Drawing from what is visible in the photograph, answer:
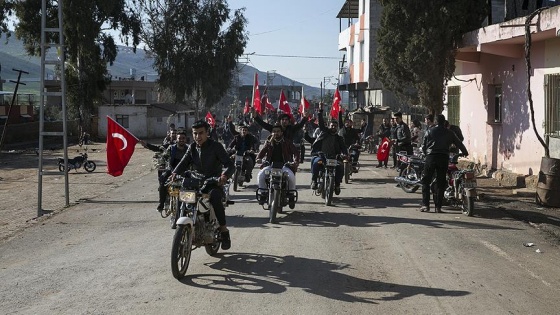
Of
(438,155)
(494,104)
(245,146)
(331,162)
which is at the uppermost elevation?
(494,104)

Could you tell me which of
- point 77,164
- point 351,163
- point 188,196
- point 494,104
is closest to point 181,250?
point 188,196

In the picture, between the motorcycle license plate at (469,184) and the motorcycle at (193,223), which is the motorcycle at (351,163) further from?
the motorcycle at (193,223)

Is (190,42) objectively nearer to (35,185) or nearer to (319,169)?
(35,185)

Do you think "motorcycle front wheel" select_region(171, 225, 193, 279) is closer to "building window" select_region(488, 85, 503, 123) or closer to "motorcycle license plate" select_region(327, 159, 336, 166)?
"motorcycle license plate" select_region(327, 159, 336, 166)

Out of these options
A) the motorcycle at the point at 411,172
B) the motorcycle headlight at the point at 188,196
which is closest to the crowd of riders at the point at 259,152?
the motorcycle headlight at the point at 188,196

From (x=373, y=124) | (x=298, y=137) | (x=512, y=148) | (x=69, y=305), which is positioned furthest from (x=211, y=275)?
(x=373, y=124)

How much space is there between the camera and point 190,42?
5359 cm

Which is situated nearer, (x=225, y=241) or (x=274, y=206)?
(x=225, y=241)

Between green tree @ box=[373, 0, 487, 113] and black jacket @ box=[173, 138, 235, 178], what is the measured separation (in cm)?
1247

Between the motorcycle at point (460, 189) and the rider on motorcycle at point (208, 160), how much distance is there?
5.66 metres

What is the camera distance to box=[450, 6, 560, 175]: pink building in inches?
613

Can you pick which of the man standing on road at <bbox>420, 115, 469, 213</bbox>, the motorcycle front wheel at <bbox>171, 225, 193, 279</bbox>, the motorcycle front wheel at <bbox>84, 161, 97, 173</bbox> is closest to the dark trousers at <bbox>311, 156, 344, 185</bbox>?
the man standing on road at <bbox>420, 115, 469, 213</bbox>

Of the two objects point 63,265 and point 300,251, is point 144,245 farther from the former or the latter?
point 300,251

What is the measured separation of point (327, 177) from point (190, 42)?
41.2 m
